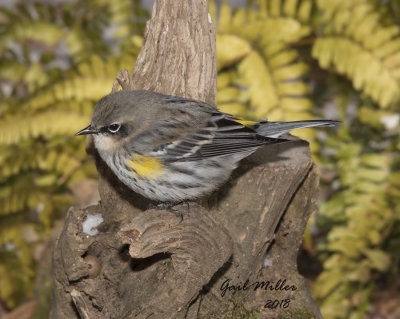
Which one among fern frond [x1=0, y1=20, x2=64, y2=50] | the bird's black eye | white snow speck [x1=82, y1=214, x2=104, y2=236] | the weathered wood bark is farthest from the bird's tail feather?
fern frond [x1=0, y1=20, x2=64, y2=50]

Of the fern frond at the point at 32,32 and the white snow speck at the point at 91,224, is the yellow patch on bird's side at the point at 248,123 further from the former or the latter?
the fern frond at the point at 32,32

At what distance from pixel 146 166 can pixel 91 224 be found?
0.58 meters

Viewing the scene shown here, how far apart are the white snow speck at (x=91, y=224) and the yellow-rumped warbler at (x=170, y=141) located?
43 cm

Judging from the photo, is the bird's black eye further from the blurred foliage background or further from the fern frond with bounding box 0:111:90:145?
the fern frond with bounding box 0:111:90:145

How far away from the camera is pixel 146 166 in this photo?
11.0ft

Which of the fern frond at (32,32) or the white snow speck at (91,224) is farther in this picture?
the fern frond at (32,32)

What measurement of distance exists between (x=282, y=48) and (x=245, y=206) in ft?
7.45

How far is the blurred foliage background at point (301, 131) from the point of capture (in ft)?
16.1

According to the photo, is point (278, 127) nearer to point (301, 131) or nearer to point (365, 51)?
point (301, 131)

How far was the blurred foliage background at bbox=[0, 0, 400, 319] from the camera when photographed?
492 centimetres

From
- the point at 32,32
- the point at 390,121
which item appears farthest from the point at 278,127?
the point at 32,32

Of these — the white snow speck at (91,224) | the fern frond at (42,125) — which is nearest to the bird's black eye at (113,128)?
the white snow speck at (91,224)

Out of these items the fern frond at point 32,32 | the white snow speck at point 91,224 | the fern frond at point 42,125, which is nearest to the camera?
the white snow speck at point 91,224

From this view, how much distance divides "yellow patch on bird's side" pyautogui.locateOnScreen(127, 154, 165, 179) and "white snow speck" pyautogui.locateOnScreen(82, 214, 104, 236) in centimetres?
53
